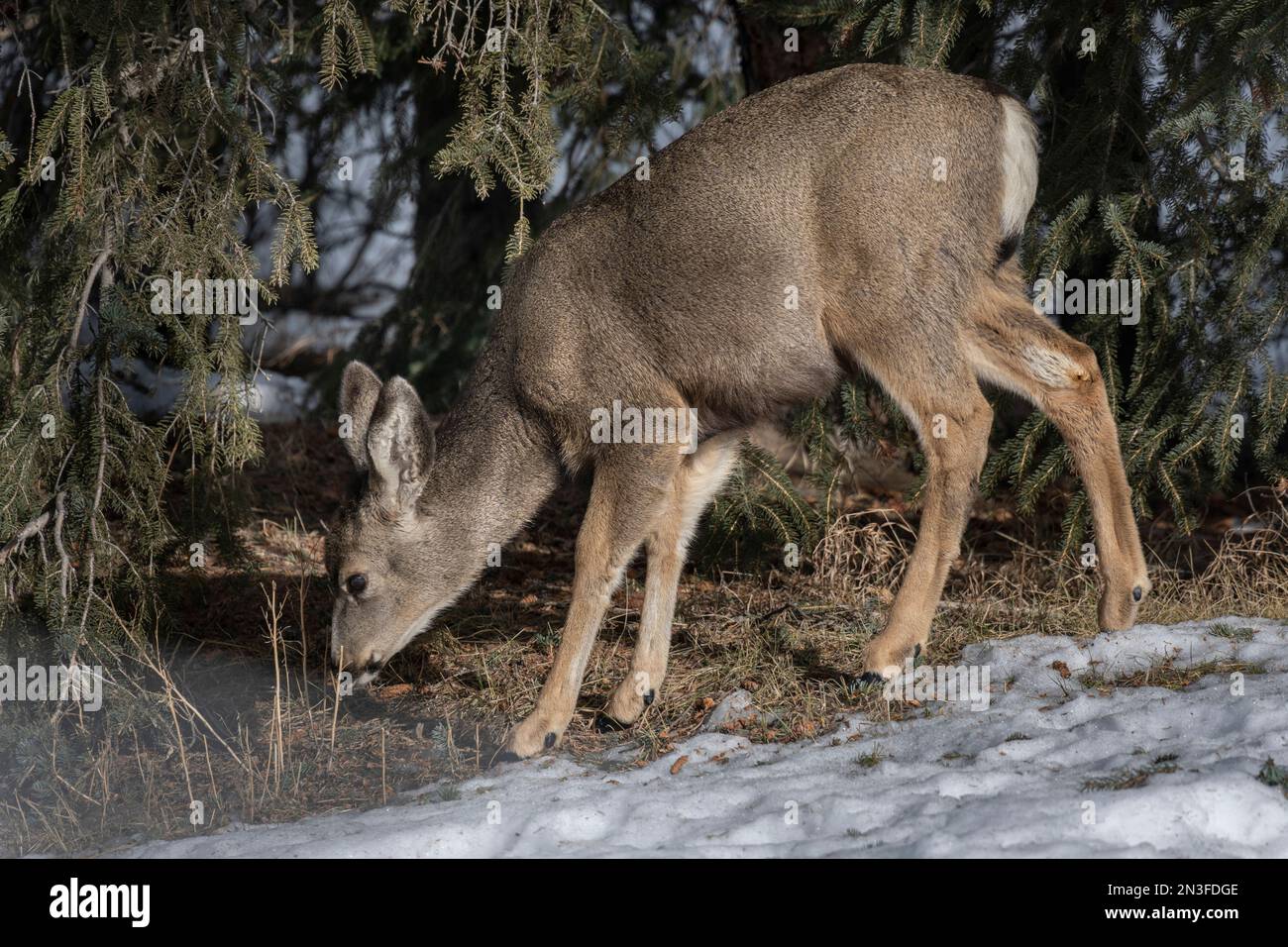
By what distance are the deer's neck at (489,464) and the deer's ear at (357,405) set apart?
1.13ft

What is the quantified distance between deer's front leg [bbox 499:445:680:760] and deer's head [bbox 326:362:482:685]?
64 cm

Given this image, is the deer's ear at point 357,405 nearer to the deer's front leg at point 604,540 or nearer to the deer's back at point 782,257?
the deer's back at point 782,257

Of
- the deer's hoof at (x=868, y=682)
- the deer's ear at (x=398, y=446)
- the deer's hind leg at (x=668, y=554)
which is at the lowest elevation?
the deer's hoof at (x=868, y=682)

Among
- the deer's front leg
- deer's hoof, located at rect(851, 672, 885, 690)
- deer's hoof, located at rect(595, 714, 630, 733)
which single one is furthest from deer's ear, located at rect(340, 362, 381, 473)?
deer's hoof, located at rect(851, 672, 885, 690)

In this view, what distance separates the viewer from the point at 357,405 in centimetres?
612

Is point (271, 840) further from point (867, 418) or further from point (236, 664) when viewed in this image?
point (867, 418)

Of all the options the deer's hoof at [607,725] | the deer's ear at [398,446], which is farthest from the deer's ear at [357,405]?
the deer's hoof at [607,725]

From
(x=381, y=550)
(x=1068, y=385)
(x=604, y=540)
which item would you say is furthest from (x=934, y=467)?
(x=381, y=550)

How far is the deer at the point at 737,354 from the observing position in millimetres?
5852

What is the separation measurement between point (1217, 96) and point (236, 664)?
18.4ft

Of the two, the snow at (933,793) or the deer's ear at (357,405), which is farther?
the deer's ear at (357,405)

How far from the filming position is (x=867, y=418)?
25.1ft

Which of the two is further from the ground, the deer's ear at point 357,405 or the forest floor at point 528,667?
the deer's ear at point 357,405
